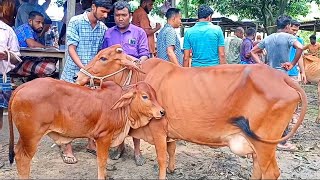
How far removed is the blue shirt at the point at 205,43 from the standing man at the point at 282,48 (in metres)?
0.74

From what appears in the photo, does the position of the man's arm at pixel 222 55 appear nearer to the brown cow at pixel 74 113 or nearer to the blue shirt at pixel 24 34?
the brown cow at pixel 74 113

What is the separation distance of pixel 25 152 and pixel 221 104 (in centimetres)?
203

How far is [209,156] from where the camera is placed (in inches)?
228

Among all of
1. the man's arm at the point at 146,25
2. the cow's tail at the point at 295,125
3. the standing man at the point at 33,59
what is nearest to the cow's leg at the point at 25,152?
the cow's tail at the point at 295,125

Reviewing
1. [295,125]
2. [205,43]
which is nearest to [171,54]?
[205,43]

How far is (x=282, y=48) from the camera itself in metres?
6.14

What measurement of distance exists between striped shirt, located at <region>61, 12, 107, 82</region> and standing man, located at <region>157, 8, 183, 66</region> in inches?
42.8

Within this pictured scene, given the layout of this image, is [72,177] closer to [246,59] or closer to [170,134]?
[170,134]

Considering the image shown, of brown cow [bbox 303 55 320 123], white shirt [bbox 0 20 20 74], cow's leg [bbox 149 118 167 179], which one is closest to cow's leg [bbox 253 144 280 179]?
cow's leg [bbox 149 118 167 179]

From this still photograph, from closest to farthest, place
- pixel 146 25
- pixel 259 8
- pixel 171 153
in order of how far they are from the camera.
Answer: pixel 171 153 < pixel 146 25 < pixel 259 8

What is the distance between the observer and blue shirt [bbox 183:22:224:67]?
18.9 feet

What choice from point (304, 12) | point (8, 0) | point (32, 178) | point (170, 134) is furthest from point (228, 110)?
point (304, 12)

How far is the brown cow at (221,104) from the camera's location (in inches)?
159

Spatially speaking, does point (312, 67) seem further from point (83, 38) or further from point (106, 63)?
point (106, 63)
